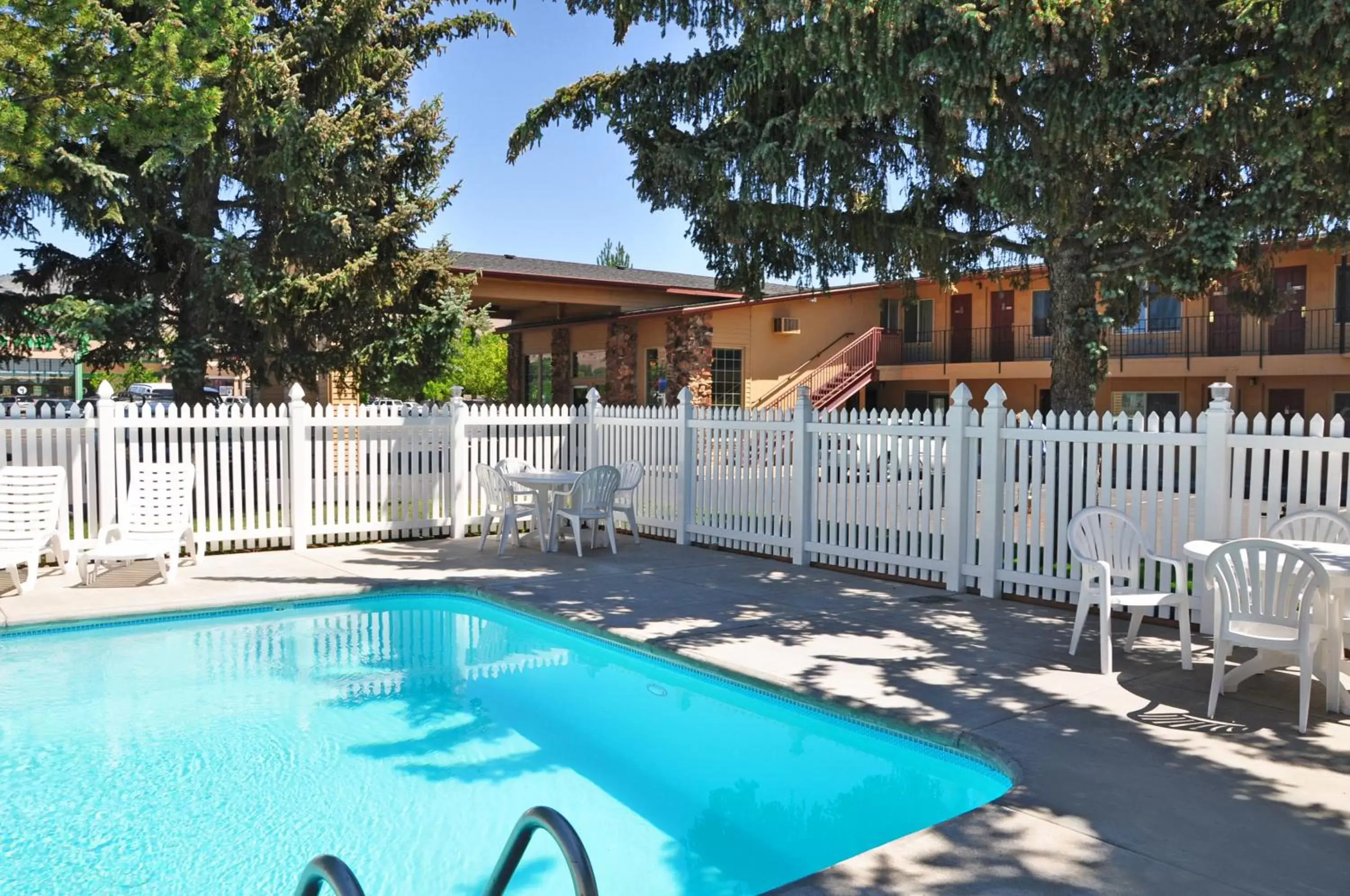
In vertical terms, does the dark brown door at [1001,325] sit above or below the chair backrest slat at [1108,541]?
above

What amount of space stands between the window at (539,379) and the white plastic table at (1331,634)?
76.8 ft

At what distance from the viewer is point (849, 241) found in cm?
1175

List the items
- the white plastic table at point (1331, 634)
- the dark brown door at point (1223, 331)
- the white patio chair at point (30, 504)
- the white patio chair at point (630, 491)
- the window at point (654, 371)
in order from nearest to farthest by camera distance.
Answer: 1. the white plastic table at point (1331, 634)
2. the white patio chair at point (30, 504)
3. the white patio chair at point (630, 491)
4. the dark brown door at point (1223, 331)
5. the window at point (654, 371)

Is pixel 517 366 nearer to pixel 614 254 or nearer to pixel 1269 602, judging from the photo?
pixel 1269 602

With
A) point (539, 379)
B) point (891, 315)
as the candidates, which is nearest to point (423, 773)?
point (539, 379)

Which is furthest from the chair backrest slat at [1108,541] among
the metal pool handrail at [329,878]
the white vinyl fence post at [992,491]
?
the metal pool handrail at [329,878]

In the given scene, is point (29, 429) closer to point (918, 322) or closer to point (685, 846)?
point (685, 846)

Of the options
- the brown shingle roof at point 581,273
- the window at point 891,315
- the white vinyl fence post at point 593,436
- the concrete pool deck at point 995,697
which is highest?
the brown shingle roof at point 581,273

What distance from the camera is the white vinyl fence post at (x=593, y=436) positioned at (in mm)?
13969

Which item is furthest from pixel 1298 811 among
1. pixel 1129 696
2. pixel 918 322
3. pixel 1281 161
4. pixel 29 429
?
pixel 918 322

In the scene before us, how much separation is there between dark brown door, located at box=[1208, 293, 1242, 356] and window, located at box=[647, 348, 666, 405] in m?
13.0

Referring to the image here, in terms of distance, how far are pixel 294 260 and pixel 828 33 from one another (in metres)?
10.1

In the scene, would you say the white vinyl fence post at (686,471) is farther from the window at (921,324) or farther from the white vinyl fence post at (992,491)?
the window at (921,324)

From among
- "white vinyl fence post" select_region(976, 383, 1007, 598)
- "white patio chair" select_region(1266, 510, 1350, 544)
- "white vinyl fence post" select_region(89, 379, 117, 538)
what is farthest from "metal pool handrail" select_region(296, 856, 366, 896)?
"white vinyl fence post" select_region(89, 379, 117, 538)
